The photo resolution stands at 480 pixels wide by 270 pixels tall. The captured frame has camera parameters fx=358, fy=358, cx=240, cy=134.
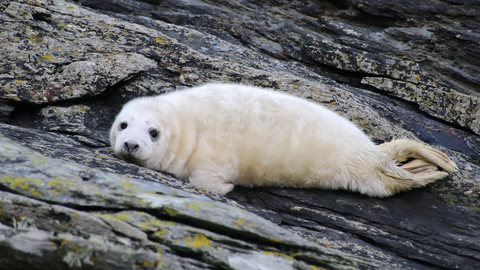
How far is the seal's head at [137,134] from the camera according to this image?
152 inches

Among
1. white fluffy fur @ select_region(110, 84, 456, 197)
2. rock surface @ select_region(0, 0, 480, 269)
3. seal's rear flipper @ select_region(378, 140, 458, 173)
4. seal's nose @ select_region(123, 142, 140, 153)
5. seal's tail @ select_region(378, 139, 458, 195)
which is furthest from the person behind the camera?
seal's rear flipper @ select_region(378, 140, 458, 173)

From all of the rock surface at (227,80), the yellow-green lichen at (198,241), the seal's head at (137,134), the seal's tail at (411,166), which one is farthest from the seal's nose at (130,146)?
the seal's tail at (411,166)

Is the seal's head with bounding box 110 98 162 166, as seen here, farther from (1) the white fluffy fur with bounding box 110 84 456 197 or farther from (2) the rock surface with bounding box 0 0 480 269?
(2) the rock surface with bounding box 0 0 480 269

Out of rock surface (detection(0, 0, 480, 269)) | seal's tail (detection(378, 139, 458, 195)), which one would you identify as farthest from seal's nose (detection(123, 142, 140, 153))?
seal's tail (detection(378, 139, 458, 195))

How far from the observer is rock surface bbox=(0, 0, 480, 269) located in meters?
2.20

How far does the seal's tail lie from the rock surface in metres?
0.16

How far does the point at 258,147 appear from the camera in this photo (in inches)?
159

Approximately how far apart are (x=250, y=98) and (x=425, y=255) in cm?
243

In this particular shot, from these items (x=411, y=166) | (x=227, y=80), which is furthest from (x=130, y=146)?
(x=411, y=166)

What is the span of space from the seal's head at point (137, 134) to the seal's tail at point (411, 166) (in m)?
2.68

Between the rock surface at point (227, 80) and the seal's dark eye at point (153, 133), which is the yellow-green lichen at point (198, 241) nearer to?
the rock surface at point (227, 80)

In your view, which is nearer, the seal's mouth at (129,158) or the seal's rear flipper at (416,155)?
the seal's mouth at (129,158)

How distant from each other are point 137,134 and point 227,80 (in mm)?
1992

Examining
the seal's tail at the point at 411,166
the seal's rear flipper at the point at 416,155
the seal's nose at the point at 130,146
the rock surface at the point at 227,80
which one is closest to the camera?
the rock surface at the point at 227,80
